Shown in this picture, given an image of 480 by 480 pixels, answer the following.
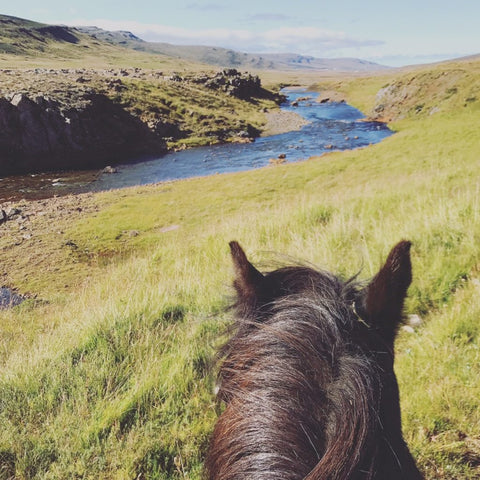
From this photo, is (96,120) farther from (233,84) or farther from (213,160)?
(233,84)

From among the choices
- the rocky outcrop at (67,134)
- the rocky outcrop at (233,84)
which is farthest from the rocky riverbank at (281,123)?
the rocky outcrop at (67,134)

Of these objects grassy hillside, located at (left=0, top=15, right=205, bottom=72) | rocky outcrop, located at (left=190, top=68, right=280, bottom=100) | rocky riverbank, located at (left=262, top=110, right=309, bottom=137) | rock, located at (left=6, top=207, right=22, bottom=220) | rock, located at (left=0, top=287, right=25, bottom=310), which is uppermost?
grassy hillside, located at (left=0, top=15, right=205, bottom=72)

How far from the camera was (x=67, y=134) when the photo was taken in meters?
37.1

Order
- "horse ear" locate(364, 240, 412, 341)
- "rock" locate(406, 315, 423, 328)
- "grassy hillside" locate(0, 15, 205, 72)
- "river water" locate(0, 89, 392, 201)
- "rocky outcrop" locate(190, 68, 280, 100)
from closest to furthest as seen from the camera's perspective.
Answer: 1. "horse ear" locate(364, 240, 412, 341)
2. "rock" locate(406, 315, 423, 328)
3. "river water" locate(0, 89, 392, 201)
4. "rocky outcrop" locate(190, 68, 280, 100)
5. "grassy hillside" locate(0, 15, 205, 72)

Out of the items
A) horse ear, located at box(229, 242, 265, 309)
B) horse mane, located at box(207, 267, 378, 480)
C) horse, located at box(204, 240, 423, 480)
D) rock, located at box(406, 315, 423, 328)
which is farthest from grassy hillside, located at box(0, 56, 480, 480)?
horse mane, located at box(207, 267, 378, 480)

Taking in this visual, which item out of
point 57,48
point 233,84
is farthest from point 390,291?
point 57,48

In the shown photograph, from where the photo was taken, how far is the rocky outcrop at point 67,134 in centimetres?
3403

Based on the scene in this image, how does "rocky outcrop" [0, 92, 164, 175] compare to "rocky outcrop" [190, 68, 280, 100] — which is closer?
"rocky outcrop" [0, 92, 164, 175]

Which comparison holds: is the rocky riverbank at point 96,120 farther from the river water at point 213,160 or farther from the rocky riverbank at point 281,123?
the river water at point 213,160

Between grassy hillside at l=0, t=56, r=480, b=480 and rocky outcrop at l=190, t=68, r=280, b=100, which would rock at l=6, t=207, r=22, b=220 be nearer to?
grassy hillside at l=0, t=56, r=480, b=480

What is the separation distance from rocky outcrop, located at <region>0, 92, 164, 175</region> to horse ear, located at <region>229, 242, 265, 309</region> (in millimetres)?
38185

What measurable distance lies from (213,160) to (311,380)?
121 feet

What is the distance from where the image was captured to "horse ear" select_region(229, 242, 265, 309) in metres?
1.60

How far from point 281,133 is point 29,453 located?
4936 centimetres
